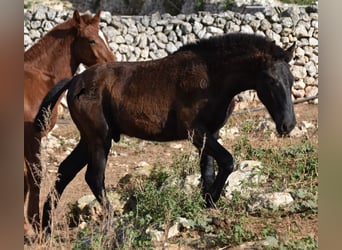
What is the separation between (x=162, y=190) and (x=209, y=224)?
0.48m

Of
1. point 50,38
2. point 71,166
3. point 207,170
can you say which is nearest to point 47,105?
point 71,166

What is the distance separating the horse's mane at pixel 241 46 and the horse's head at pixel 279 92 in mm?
94

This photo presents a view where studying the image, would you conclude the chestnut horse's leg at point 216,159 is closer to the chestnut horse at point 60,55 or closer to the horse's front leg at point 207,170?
the horse's front leg at point 207,170

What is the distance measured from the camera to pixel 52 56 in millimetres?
5805

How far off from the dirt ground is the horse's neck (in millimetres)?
1473

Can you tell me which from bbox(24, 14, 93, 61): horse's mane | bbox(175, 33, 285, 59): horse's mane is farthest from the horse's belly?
bbox(24, 14, 93, 61): horse's mane

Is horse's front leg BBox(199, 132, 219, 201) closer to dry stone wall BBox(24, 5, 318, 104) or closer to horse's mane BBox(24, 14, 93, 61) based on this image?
horse's mane BBox(24, 14, 93, 61)

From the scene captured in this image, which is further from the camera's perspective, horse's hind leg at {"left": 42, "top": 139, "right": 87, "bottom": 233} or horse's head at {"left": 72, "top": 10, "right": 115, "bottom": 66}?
horse's head at {"left": 72, "top": 10, "right": 115, "bottom": 66}

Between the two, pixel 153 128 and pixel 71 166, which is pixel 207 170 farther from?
pixel 71 166

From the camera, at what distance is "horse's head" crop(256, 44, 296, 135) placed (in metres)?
4.83

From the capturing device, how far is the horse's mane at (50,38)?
5797 mm

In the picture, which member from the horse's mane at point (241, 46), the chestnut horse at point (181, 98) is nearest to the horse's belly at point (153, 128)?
the chestnut horse at point (181, 98)
